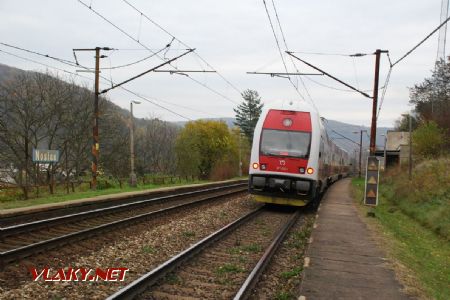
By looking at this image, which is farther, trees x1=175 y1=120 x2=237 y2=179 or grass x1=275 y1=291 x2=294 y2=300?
trees x1=175 y1=120 x2=237 y2=179

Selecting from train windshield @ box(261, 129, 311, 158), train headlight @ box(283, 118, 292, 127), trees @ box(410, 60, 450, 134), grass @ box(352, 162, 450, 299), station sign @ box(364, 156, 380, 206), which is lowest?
grass @ box(352, 162, 450, 299)

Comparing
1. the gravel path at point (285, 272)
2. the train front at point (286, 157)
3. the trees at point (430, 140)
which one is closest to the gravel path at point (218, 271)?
the gravel path at point (285, 272)

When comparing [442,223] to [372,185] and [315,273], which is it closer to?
[372,185]

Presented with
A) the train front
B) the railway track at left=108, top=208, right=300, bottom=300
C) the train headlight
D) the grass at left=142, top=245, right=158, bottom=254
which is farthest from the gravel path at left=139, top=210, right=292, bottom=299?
the train headlight

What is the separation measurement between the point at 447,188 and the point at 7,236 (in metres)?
17.9

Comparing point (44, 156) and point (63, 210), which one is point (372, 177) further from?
point (44, 156)

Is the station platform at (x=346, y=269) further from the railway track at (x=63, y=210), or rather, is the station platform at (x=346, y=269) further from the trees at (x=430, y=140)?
the trees at (x=430, y=140)

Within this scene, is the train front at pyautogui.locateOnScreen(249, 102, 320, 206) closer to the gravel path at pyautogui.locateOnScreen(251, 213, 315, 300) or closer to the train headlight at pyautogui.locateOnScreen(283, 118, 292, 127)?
the train headlight at pyautogui.locateOnScreen(283, 118, 292, 127)

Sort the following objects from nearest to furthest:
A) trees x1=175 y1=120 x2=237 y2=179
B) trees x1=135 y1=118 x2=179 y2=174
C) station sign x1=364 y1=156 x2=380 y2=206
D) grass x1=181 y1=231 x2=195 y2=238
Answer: grass x1=181 y1=231 x2=195 y2=238 → station sign x1=364 y1=156 x2=380 y2=206 → trees x1=175 y1=120 x2=237 y2=179 → trees x1=135 y1=118 x2=179 y2=174

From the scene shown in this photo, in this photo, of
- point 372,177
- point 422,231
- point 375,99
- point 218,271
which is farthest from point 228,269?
point 375,99

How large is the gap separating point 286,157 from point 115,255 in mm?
8436

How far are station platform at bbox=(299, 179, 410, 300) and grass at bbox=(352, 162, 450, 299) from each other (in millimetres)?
425

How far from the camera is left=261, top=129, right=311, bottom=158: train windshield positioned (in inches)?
620

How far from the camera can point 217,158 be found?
6359 cm
